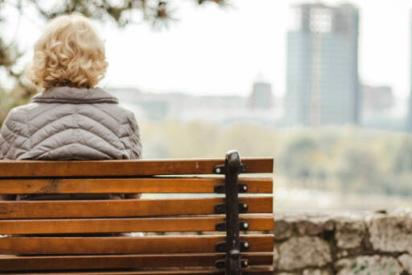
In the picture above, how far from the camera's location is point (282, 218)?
13.8 feet

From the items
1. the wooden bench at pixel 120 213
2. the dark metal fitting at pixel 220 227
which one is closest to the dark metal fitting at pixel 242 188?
the wooden bench at pixel 120 213

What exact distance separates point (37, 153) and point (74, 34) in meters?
0.42

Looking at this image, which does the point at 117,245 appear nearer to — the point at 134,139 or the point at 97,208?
the point at 97,208

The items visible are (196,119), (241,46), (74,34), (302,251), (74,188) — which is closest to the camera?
(74,188)

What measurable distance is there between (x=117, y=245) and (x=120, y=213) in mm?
98

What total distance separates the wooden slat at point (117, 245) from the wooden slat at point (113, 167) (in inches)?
7.6

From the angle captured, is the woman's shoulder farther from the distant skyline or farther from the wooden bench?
the distant skyline

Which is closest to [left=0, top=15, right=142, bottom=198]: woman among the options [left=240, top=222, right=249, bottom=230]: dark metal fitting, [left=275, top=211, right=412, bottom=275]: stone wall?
[left=240, top=222, right=249, bottom=230]: dark metal fitting

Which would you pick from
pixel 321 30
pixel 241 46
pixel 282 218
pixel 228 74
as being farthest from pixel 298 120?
pixel 282 218

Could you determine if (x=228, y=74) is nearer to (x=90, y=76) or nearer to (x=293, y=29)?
(x=293, y=29)

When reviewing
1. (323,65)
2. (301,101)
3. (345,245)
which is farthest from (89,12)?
(323,65)

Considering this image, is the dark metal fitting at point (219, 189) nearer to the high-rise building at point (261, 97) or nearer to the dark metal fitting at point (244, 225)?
the dark metal fitting at point (244, 225)

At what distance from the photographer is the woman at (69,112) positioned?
2809 mm

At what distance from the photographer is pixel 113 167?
2650 millimetres
